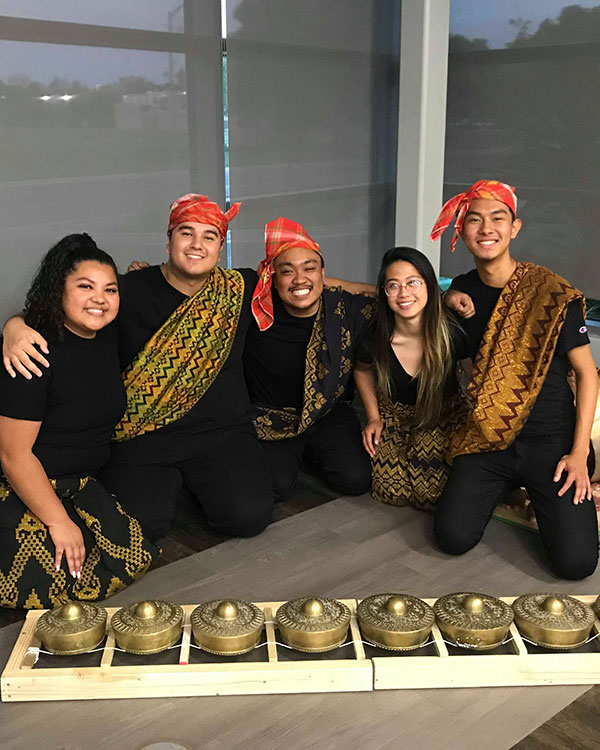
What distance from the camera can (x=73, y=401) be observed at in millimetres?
2311

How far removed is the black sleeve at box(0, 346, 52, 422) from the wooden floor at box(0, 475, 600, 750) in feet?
1.69

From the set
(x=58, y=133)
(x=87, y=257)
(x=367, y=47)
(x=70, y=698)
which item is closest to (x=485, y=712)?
(x=70, y=698)

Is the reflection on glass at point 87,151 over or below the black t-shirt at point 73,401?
over

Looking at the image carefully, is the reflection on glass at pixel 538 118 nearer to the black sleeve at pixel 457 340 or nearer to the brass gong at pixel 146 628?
the black sleeve at pixel 457 340

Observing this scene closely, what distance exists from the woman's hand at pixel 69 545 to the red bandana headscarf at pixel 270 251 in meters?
0.92

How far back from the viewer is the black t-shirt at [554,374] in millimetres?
2508

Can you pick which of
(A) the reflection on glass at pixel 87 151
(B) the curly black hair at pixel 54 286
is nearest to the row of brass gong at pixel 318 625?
(B) the curly black hair at pixel 54 286

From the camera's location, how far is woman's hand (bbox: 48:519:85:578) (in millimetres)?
2227

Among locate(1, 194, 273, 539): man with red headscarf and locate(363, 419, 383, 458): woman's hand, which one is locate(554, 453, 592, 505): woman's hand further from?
locate(1, 194, 273, 539): man with red headscarf

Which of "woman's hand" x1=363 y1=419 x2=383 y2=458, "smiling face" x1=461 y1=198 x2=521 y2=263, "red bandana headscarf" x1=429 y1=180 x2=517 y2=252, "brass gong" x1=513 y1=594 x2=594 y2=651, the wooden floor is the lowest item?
the wooden floor

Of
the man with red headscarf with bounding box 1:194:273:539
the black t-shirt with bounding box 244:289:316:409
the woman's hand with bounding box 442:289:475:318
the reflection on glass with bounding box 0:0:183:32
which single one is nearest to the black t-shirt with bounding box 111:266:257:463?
the man with red headscarf with bounding box 1:194:273:539

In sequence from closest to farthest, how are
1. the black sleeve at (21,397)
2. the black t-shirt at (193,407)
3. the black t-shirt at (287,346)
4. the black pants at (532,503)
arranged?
the black sleeve at (21,397) → the black pants at (532,503) → the black t-shirt at (193,407) → the black t-shirt at (287,346)

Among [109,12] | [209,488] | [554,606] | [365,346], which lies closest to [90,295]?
[209,488]

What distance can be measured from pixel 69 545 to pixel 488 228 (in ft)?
4.71
